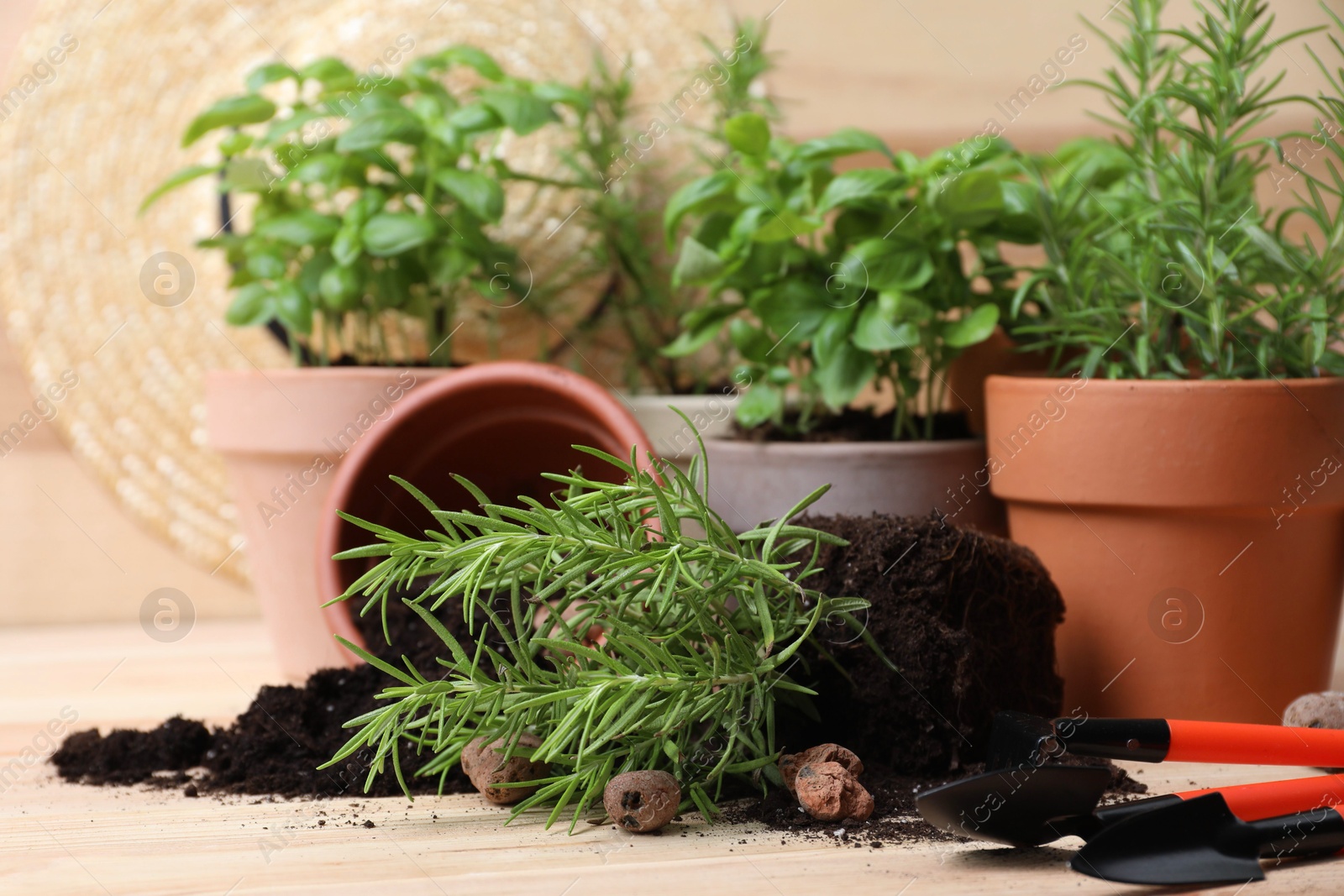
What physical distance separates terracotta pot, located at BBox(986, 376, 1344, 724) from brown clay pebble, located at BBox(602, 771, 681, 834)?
35cm

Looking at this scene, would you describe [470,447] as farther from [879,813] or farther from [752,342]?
[879,813]

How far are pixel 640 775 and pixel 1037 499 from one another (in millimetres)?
369

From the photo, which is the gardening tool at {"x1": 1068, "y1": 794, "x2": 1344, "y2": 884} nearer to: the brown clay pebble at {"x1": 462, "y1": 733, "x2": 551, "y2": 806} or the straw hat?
the brown clay pebble at {"x1": 462, "y1": 733, "x2": 551, "y2": 806}

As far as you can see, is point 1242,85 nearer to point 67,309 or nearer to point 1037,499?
point 1037,499

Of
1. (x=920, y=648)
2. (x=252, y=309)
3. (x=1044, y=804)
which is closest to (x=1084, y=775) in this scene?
(x=1044, y=804)

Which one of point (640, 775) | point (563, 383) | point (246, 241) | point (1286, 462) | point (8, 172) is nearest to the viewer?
point (640, 775)

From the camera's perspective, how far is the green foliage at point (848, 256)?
79 centimetres

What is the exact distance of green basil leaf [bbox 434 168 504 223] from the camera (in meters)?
0.89

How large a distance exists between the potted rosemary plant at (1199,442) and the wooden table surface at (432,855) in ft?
0.30

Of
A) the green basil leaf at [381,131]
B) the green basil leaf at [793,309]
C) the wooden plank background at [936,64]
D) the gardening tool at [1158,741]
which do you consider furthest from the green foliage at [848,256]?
the wooden plank background at [936,64]

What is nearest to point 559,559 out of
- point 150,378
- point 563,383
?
point 563,383

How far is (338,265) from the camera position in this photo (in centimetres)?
92

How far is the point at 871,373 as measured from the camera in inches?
33.0

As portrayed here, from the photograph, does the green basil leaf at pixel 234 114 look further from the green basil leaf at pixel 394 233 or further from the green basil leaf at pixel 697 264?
the green basil leaf at pixel 697 264
